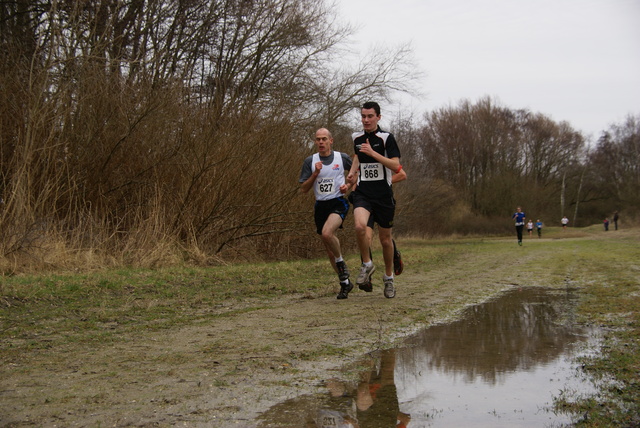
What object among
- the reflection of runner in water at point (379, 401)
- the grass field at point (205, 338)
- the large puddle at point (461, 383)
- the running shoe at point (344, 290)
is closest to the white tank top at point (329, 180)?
the running shoe at point (344, 290)

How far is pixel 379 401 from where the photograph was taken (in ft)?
11.1

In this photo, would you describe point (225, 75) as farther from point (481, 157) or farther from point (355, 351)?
point (481, 157)

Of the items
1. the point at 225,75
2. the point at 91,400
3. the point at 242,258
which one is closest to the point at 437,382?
the point at 91,400

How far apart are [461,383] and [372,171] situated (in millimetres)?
4640

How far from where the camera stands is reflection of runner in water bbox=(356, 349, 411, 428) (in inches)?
120

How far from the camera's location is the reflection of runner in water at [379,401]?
3.05 metres

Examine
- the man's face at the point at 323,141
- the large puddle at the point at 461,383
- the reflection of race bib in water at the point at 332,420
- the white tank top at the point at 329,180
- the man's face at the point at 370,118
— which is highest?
the man's face at the point at 370,118

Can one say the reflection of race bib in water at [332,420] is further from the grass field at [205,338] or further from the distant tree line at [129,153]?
the distant tree line at [129,153]

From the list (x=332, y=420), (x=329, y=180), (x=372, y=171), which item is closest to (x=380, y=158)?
(x=372, y=171)

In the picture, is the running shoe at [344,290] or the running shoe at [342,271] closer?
the running shoe at [344,290]

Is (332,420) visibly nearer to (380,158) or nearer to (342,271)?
(380,158)

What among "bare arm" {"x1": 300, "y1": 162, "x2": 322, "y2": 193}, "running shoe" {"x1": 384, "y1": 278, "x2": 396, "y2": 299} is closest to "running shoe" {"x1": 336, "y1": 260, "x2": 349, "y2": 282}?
"running shoe" {"x1": 384, "y1": 278, "x2": 396, "y2": 299}

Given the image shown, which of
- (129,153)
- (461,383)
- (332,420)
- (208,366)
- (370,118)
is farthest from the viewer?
(129,153)

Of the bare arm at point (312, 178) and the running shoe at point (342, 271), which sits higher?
the bare arm at point (312, 178)
